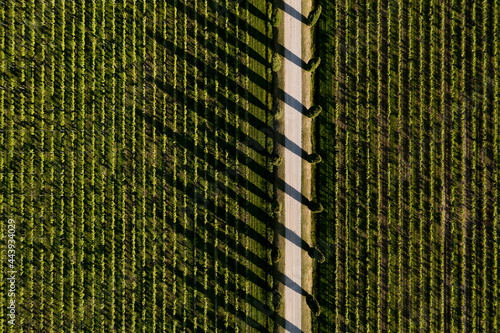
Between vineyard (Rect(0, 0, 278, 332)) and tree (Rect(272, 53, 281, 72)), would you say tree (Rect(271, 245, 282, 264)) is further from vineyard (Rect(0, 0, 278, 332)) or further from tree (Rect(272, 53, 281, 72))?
tree (Rect(272, 53, 281, 72))

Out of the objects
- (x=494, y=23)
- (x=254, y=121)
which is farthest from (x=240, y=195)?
(x=494, y=23)

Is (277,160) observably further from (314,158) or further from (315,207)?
(315,207)

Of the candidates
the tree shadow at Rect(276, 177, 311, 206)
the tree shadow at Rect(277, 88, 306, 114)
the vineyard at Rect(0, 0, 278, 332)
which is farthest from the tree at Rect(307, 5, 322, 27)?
the tree shadow at Rect(276, 177, 311, 206)

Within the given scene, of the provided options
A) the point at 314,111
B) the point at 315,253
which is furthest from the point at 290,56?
the point at 315,253

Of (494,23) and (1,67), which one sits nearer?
(1,67)

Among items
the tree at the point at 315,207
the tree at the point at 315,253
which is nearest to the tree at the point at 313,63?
the tree at the point at 315,207

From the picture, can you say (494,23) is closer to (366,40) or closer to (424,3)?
(424,3)

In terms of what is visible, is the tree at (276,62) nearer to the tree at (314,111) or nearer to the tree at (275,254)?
the tree at (314,111)
